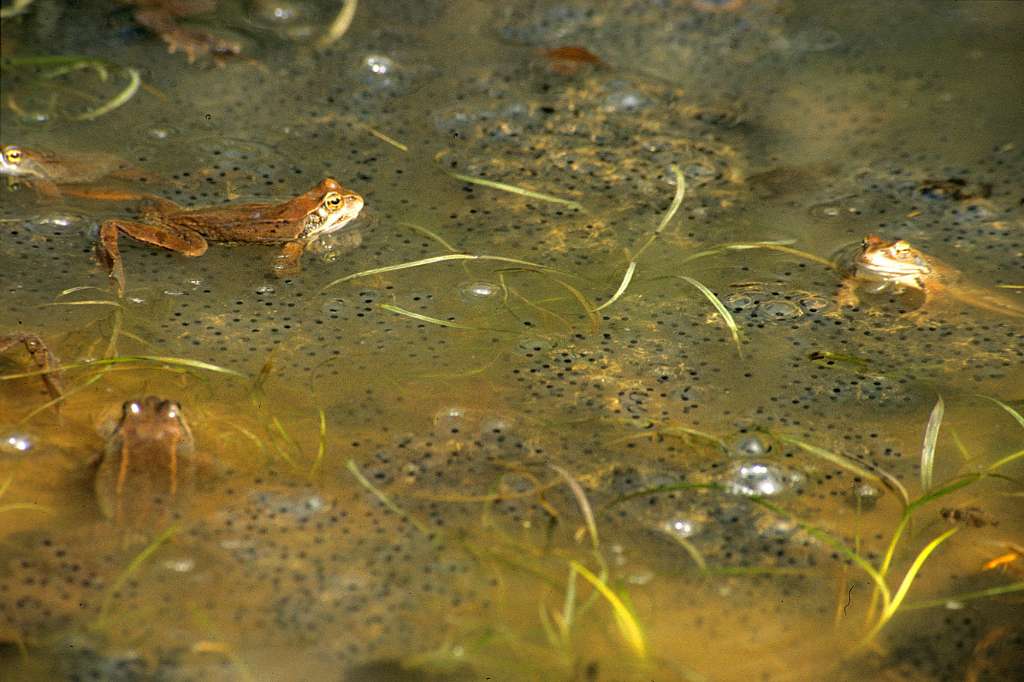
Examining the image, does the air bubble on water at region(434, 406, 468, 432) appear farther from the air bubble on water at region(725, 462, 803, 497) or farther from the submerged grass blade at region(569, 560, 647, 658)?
the air bubble on water at region(725, 462, 803, 497)

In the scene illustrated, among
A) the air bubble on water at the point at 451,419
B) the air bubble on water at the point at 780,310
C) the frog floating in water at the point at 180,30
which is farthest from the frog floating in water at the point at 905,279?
the frog floating in water at the point at 180,30

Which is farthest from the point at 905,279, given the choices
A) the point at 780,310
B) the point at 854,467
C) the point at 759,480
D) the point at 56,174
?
the point at 56,174

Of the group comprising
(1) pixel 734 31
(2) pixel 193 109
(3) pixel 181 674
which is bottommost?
(3) pixel 181 674

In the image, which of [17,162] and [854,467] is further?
[17,162]

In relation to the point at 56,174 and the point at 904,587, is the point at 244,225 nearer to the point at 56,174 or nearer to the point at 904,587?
the point at 56,174

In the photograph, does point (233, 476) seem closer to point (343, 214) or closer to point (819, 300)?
point (343, 214)

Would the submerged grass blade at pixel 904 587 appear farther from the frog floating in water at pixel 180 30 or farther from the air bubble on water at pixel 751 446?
the frog floating in water at pixel 180 30

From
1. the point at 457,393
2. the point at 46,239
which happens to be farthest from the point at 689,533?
the point at 46,239
